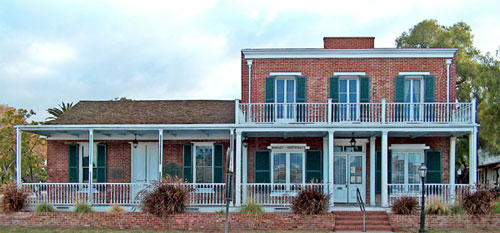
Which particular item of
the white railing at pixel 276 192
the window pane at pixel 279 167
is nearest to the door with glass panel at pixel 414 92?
the white railing at pixel 276 192

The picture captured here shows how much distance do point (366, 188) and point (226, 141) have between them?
5460 millimetres

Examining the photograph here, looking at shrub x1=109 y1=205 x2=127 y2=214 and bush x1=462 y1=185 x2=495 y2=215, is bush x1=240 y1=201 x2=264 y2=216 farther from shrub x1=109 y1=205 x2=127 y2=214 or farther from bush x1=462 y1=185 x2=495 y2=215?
bush x1=462 y1=185 x2=495 y2=215

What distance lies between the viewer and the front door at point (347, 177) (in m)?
19.0

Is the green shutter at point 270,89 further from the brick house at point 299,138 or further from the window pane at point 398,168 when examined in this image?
the window pane at point 398,168

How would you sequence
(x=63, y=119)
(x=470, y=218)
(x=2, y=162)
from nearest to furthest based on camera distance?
(x=470, y=218)
(x=63, y=119)
(x=2, y=162)

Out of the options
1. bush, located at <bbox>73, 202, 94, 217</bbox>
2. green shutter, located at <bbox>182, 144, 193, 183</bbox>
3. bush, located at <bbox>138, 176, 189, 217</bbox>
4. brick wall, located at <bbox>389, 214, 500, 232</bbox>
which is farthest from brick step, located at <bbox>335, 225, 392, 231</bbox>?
bush, located at <bbox>73, 202, 94, 217</bbox>

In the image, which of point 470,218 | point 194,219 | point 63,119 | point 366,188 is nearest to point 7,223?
point 63,119

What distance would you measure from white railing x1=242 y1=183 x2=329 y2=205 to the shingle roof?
2.71 m

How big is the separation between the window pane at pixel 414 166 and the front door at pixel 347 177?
5.74 feet

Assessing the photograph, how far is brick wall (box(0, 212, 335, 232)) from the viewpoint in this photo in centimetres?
1612

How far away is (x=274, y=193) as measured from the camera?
18156mm

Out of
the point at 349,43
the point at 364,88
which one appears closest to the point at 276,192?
the point at 364,88

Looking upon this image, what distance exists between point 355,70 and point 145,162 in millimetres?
8612

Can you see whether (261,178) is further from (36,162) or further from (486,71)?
(36,162)
